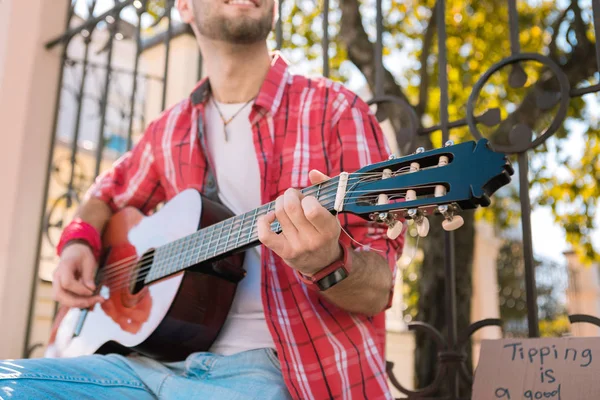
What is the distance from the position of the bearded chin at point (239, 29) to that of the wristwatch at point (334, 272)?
0.88m

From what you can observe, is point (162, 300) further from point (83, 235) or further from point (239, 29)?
point (239, 29)

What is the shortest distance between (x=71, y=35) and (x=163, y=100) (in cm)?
73

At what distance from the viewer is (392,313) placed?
32.9ft

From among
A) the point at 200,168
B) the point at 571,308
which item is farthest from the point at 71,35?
the point at 571,308

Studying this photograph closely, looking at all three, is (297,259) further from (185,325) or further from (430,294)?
(430,294)

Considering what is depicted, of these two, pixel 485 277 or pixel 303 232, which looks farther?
pixel 485 277

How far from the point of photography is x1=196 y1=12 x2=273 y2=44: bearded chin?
1.87 metres

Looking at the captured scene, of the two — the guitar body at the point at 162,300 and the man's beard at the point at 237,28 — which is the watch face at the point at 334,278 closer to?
the guitar body at the point at 162,300

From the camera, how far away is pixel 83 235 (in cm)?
201

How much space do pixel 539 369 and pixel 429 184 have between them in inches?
20.9

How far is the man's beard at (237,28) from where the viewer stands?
187 cm

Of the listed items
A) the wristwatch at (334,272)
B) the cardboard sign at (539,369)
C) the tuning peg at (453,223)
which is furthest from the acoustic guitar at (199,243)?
the cardboard sign at (539,369)

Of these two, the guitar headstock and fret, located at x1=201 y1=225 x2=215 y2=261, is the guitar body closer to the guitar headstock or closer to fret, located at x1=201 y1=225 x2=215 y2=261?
fret, located at x1=201 y1=225 x2=215 y2=261

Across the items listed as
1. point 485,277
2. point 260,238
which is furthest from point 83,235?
point 485,277
